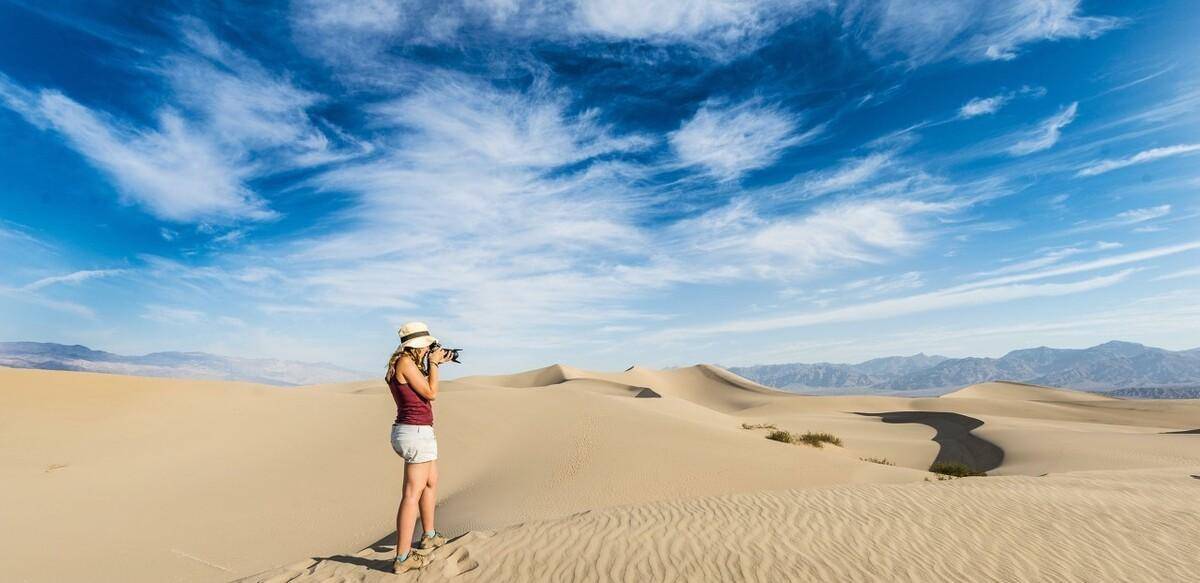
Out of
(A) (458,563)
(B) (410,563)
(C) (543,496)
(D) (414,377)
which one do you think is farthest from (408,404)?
(C) (543,496)

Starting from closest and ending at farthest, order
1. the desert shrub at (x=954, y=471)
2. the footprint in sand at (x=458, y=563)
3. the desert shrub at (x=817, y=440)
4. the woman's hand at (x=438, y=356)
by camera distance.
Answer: the woman's hand at (x=438, y=356)
the footprint in sand at (x=458, y=563)
the desert shrub at (x=954, y=471)
the desert shrub at (x=817, y=440)

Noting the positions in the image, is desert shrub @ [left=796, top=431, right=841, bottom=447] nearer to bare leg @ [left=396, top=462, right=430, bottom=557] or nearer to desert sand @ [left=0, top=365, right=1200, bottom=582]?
desert sand @ [left=0, top=365, right=1200, bottom=582]

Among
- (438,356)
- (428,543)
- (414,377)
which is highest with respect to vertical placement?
(438,356)

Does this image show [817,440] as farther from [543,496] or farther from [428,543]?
[428,543]

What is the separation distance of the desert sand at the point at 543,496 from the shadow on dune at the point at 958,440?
0.19 meters

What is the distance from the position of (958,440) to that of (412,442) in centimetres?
2638

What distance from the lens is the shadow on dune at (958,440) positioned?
62.3 ft

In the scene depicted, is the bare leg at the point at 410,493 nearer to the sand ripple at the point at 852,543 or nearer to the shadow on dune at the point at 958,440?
the sand ripple at the point at 852,543

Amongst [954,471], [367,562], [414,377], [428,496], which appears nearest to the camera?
[414,377]

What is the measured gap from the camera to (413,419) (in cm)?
A: 486

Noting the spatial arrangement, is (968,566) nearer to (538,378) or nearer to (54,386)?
(54,386)

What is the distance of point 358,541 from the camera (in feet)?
29.7

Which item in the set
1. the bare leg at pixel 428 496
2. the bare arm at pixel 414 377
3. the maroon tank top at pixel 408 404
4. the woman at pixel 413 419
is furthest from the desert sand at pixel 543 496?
the bare arm at pixel 414 377

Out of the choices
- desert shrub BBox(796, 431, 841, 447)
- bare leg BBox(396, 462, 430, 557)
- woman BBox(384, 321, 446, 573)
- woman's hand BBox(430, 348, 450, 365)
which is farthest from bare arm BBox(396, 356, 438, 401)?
desert shrub BBox(796, 431, 841, 447)
